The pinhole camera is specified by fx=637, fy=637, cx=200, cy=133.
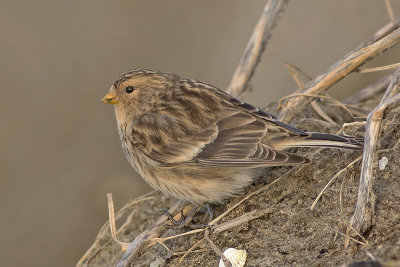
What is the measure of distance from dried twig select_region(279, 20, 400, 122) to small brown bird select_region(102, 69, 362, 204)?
35 centimetres

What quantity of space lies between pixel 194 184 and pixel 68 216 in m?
4.42

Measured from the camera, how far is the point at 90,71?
30.4 feet

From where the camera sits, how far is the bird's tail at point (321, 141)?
380 centimetres

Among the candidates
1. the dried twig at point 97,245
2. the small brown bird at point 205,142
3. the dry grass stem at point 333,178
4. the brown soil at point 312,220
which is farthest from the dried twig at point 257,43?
the dry grass stem at point 333,178

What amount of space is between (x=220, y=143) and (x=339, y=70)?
1061 mm

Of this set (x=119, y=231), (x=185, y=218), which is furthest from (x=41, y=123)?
(x=185, y=218)

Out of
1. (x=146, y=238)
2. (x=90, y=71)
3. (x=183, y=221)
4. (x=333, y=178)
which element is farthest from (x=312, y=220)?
(x=90, y=71)

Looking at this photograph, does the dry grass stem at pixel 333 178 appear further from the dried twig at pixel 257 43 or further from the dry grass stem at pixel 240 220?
the dried twig at pixel 257 43

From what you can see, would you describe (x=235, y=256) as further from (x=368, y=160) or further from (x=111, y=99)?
(x=111, y=99)

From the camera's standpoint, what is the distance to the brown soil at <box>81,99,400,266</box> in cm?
339

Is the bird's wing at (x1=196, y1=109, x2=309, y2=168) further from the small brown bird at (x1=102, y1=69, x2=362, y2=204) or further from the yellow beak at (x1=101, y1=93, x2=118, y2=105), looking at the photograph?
the yellow beak at (x1=101, y1=93, x2=118, y2=105)

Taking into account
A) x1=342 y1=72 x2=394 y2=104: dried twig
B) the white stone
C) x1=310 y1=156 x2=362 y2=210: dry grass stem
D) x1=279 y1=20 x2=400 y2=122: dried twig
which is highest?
x1=279 y1=20 x2=400 y2=122: dried twig

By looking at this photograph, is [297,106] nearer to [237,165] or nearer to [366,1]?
[237,165]

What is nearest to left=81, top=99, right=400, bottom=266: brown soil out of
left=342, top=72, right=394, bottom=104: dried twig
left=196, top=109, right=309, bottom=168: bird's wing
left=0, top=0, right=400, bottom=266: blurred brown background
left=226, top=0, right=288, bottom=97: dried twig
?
left=196, top=109, right=309, bottom=168: bird's wing
